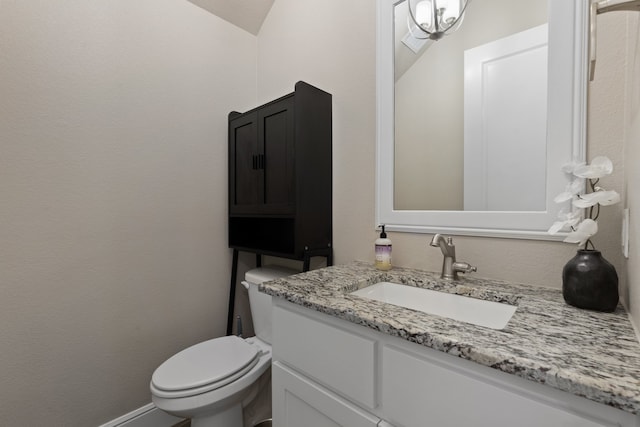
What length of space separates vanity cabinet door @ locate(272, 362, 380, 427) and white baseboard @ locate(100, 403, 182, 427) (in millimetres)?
895

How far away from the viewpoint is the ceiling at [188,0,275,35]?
163cm

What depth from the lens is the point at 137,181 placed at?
140 cm

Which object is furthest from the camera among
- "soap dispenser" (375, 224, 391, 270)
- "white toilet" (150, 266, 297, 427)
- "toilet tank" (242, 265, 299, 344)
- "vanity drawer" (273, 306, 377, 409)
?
"toilet tank" (242, 265, 299, 344)

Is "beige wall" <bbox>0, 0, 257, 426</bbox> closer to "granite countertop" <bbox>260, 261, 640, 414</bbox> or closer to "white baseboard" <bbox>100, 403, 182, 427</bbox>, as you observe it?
"white baseboard" <bbox>100, 403, 182, 427</bbox>

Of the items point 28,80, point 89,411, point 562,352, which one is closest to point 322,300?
point 562,352

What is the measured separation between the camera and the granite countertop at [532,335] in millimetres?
422

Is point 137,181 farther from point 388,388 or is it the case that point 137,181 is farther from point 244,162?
point 388,388

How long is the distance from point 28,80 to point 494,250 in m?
1.90

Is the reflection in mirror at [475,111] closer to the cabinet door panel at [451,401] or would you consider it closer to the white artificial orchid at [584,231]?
the white artificial orchid at [584,231]

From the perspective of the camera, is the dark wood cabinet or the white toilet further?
the dark wood cabinet

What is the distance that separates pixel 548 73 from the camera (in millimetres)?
875

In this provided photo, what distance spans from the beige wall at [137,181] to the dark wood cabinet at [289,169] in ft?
0.28

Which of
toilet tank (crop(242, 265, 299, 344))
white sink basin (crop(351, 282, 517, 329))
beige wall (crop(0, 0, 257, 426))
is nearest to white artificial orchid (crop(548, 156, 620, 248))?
white sink basin (crop(351, 282, 517, 329))

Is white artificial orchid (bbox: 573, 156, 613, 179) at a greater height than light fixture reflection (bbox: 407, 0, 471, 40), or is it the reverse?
light fixture reflection (bbox: 407, 0, 471, 40)
